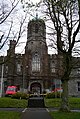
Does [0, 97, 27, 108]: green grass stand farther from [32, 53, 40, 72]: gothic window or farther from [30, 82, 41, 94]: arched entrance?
[32, 53, 40, 72]: gothic window

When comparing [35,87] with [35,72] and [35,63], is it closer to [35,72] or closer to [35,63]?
[35,72]

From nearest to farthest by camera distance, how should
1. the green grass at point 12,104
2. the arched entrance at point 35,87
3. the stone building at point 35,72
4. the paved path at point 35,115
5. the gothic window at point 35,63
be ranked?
the paved path at point 35,115, the green grass at point 12,104, the stone building at point 35,72, the gothic window at point 35,63, the arched entrance at point 35,87

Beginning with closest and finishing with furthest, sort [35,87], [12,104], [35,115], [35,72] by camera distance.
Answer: [35,115]
[12,104]
[35,72]
[35,87]

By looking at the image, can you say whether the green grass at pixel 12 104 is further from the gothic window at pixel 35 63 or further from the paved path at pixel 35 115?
the gothic window at pixel 35 63

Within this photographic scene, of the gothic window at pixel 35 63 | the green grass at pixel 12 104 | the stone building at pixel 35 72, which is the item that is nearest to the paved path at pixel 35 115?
the green grass at pixel 12 104

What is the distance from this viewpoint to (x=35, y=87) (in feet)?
190

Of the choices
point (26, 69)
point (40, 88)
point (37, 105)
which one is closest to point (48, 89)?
point (40, 88)

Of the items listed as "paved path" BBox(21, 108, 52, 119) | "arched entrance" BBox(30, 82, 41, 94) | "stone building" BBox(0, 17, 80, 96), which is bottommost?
"paved path" BBox(21, 108, 52, 119)

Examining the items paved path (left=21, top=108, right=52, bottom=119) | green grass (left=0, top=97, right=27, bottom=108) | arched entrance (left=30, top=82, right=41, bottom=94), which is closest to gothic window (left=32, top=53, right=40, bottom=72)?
arched entrance (left=30, top=82, right=41, bottom=94)

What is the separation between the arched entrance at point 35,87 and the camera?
185ft

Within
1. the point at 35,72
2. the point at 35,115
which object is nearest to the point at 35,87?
the point at 35,72

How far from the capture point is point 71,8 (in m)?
18.3

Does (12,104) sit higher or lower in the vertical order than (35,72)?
lower

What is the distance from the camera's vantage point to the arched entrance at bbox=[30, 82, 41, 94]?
5641 centimetres
